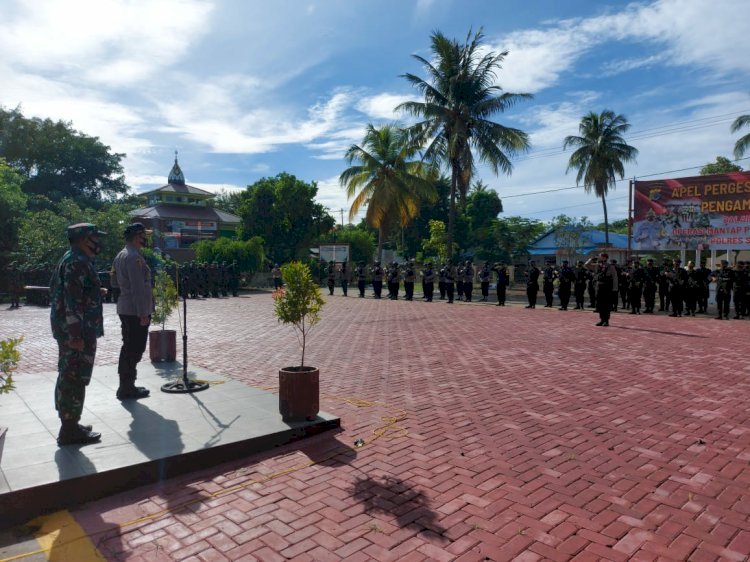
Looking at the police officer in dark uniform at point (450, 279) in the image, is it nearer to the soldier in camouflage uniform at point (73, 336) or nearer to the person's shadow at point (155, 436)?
the person's shadow at point (155, 436)

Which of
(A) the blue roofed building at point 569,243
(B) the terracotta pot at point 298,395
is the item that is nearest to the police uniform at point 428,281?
(A) the blue roofed building at point 569,243

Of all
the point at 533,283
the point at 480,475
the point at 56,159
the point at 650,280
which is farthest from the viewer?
the point at 56,159

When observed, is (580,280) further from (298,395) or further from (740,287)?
(298,395)

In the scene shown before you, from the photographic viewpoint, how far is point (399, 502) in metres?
3.59

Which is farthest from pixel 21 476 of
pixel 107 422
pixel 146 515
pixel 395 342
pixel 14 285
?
pixel 14 285

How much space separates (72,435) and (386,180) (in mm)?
26254

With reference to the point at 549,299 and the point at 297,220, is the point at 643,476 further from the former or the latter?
the point at 297,220

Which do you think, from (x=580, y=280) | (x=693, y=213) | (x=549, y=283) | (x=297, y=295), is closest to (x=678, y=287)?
(x=580, y=280)

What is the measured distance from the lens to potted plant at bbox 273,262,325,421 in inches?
197

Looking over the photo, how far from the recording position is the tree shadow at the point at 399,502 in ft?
10.9

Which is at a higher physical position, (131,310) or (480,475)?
(131,310)

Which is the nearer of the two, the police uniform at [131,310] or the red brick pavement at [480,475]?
the red brick pavement at [480,475]

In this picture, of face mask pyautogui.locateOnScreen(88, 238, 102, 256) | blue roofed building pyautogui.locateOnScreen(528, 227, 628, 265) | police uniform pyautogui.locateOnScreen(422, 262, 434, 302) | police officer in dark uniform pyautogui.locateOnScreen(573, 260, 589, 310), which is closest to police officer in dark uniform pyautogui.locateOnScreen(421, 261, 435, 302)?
police uniform pyautogui.locateOnScreen(422, 262, 434, 302)

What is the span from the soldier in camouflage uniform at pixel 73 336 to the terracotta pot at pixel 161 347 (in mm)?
3686
